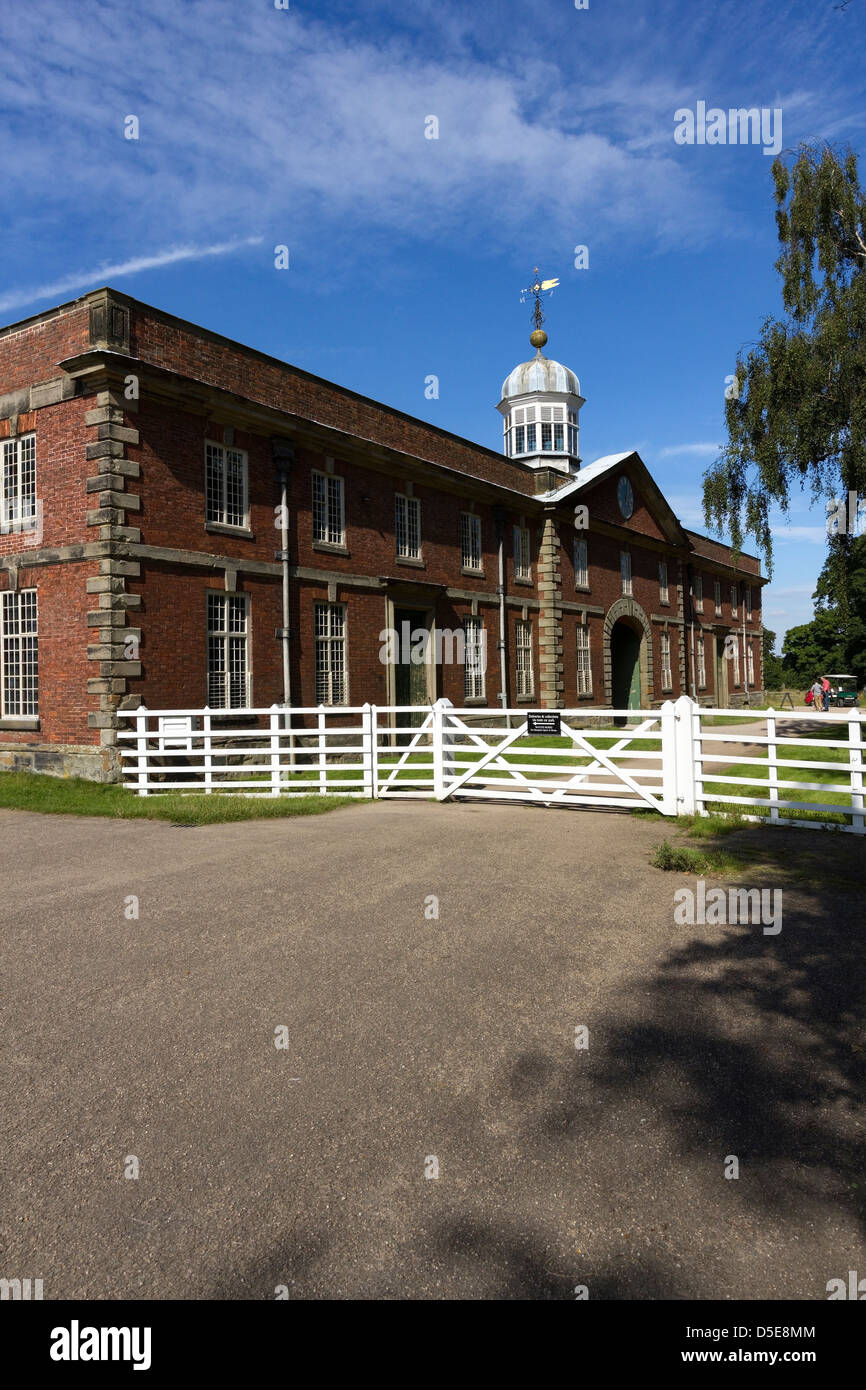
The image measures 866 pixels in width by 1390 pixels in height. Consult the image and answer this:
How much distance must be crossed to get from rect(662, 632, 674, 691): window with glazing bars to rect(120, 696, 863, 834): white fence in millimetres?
16508

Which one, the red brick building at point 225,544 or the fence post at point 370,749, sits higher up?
the red brick building at point 225,544

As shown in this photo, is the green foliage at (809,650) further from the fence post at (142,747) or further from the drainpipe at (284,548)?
the fence post at (142,747)

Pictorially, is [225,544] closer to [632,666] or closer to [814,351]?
[814,351]

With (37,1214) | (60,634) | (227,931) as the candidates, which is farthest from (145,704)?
(37,1214)

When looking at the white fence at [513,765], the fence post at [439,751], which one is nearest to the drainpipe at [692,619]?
the white fence at [513,765]

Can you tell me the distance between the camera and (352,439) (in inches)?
811

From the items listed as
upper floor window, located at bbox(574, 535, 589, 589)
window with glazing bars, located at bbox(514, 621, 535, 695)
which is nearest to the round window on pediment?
upper floor window, located at bbox(574, 535, 589, 589)

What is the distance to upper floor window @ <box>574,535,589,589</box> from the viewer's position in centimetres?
3106

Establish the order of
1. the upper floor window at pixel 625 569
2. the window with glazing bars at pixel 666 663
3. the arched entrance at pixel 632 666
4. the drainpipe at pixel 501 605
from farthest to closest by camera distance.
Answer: the window with glazing bars at pixel 666 663
the arched entrance at pixel 632 666
the upper floor window at pixel 625 569
the drainpipe at pixel 501 605

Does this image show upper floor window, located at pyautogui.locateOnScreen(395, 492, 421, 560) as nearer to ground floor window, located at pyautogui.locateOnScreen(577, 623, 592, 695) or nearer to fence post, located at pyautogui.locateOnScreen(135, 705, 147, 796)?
ground floor window, located at pyautogui.locateOnScreen(577, 623, 592, 695)

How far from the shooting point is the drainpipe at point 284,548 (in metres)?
18.8

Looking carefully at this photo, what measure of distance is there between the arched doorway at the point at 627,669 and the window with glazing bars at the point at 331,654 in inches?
708

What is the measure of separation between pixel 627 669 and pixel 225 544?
22692 millimetres

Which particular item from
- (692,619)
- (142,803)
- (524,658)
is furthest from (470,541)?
(692,619)
